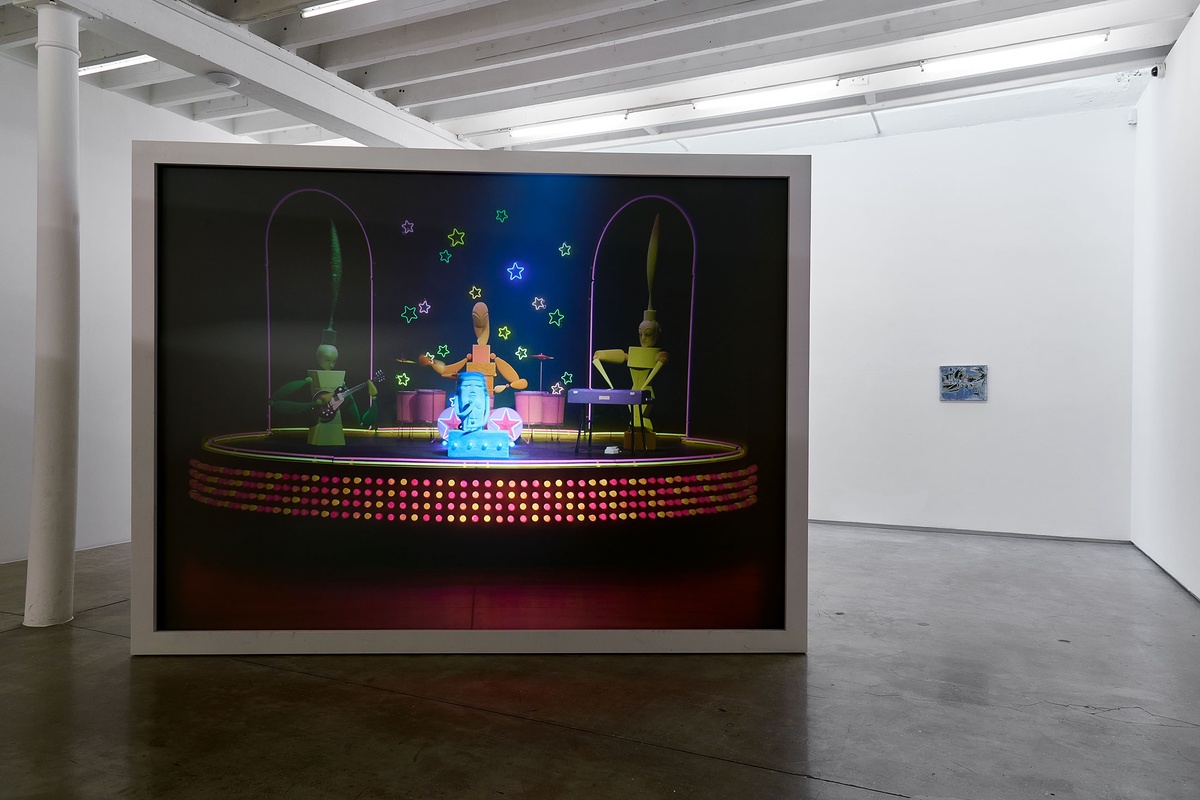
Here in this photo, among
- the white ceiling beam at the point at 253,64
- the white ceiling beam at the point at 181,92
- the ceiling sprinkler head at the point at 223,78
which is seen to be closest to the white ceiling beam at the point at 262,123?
the white ceiling beam at the point at 181,92

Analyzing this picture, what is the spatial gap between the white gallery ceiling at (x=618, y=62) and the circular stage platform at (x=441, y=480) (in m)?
2.93

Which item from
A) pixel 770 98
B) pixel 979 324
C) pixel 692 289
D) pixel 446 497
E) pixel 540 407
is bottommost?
pixel 446 497

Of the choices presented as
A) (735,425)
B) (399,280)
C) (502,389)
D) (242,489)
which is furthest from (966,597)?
(242,489)

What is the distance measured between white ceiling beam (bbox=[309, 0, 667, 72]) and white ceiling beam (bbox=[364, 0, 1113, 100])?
42 centimetres

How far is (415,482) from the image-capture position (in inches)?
145

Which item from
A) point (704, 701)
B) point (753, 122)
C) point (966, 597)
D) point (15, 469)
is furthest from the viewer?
point (753, 122)

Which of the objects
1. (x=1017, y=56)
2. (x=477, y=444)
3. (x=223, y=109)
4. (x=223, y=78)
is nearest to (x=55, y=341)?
(x=223, y=78)

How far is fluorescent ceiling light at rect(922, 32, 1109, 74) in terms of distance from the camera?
5668mm

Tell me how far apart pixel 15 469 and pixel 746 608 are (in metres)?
5.40

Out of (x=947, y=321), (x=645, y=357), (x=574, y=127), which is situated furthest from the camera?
(x=574, y=127)

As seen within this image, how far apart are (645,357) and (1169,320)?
14.2 ft

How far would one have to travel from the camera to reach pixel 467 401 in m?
3.75

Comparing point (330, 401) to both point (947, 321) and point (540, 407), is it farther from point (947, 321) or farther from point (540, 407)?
point (947, 321)

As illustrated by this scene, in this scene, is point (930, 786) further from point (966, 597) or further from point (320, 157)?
point (320, 157)
